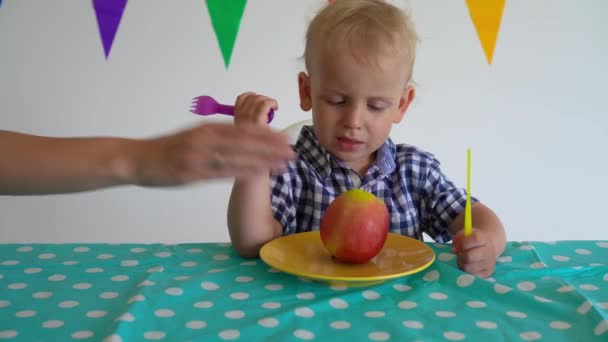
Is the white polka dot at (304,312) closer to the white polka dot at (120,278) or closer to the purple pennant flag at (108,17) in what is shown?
the white polka dot at (120,278)

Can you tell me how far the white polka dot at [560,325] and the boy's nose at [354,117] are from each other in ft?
1.52

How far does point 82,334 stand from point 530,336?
44 centimetres

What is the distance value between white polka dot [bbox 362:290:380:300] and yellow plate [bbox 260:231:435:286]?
0.01 meters

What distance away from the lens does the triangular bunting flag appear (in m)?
2.13

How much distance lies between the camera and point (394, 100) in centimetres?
103

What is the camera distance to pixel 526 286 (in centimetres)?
75

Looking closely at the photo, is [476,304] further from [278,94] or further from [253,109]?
[278,94]

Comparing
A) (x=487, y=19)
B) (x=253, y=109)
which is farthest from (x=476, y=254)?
(x=487, y=19)

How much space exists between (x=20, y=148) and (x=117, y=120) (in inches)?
65.2

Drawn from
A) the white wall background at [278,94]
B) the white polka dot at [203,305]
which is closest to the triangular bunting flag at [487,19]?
the white wall background at [278,94]

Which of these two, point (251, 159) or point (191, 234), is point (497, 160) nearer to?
point (191, 234)

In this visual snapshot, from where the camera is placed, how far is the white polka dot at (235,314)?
0.64m

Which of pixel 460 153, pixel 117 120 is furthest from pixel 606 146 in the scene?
pixel 117 120

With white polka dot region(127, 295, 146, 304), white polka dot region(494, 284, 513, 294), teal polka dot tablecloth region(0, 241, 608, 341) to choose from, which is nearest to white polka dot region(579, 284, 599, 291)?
teal polka dot tablecloth region(0, 241, 608, 341)
